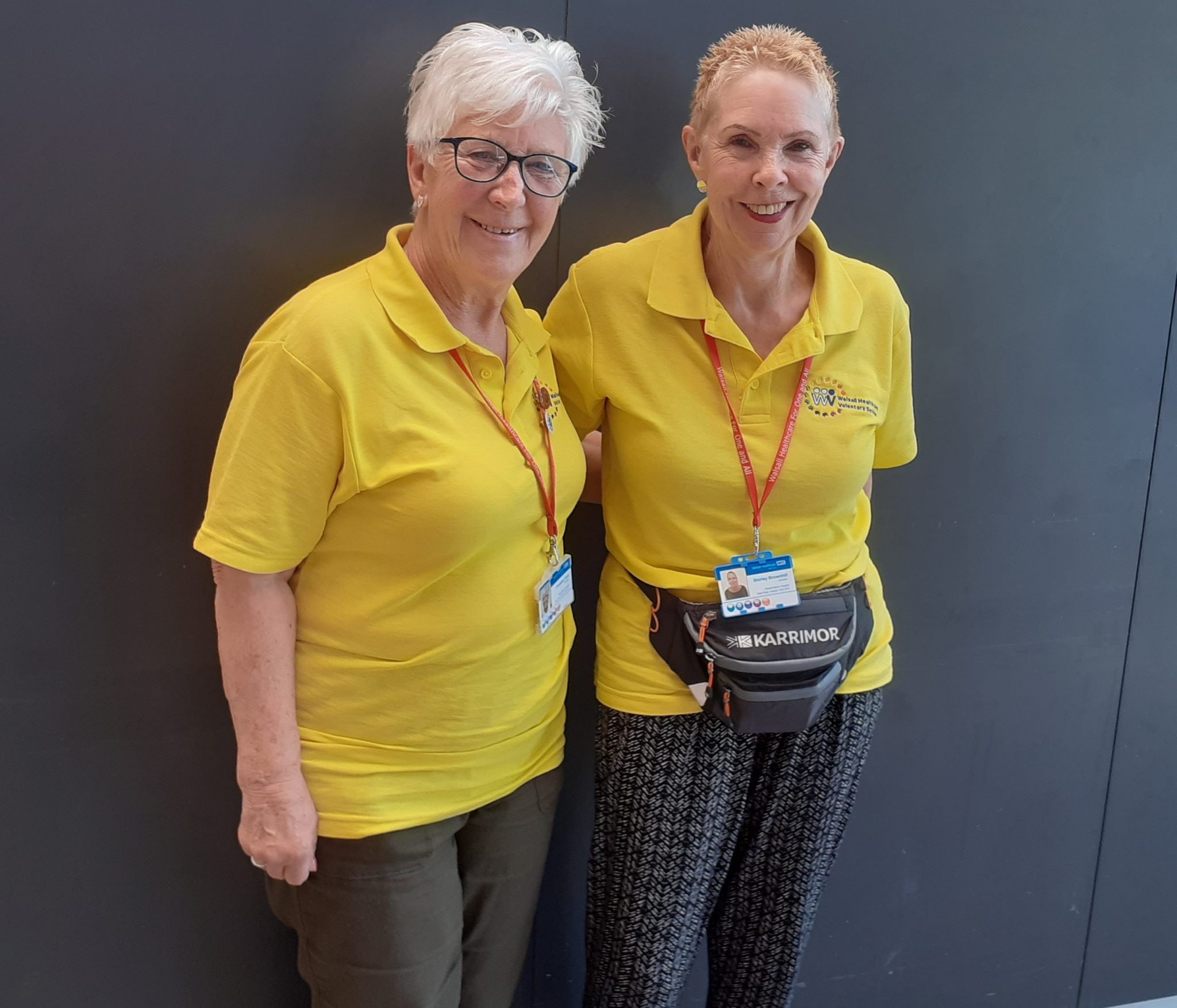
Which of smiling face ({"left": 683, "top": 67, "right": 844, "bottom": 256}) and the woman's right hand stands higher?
smiling face ({"left": 683, "top": 67, "right": 844, "bottom": 256})

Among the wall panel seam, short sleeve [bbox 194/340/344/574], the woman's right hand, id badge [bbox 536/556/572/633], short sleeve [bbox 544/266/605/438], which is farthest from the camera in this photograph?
the wall panel seam

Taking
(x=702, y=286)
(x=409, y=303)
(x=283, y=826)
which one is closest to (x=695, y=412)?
(x=702, y=286)

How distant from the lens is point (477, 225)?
4.04 ft

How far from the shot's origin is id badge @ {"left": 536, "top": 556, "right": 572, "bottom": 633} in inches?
53.7

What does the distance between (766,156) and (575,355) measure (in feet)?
1.32

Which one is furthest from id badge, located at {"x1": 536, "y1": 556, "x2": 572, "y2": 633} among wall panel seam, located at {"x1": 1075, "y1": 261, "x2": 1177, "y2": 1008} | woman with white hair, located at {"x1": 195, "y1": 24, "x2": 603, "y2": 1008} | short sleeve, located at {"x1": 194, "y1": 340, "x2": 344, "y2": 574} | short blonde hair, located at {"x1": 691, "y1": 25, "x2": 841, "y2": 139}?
wall panel seam, located at {"x1": 1075, "y1": 261, "x2": 1177, "y2": 1008}

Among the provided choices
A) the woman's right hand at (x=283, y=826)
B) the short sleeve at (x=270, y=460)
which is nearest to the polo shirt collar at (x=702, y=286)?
the short sleeve at (x=270, y=460)

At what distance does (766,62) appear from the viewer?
135 centimetres

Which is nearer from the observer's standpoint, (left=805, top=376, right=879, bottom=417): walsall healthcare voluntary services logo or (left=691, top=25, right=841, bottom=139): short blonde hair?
(left=691, top=25, right=841, bottom=139): short blonde hair

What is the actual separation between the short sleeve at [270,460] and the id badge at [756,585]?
608mm

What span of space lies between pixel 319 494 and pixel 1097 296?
5.35ft

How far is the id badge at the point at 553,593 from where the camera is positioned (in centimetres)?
137

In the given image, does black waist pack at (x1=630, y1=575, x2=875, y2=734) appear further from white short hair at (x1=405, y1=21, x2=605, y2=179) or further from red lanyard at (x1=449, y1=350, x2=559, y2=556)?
white short hair at (x1=405, y1=21, x2=605, y2=179)

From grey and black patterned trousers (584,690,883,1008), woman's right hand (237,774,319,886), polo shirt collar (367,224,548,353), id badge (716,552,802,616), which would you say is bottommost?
grey and black patterned trousers (584,690,883,1008)
